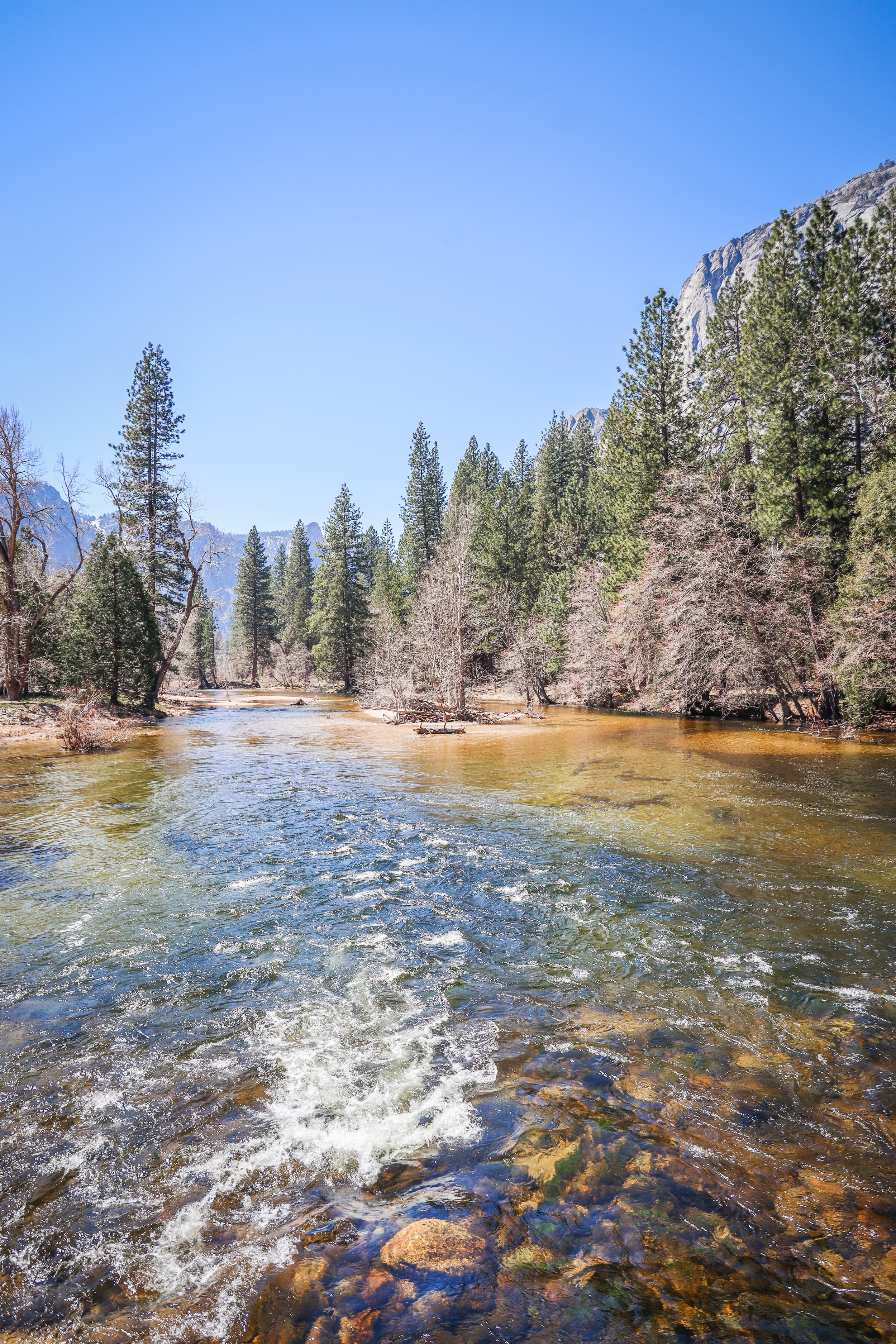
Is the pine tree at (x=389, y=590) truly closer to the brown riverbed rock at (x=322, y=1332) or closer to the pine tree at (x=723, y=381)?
the pine tree at (x=723, y=381)

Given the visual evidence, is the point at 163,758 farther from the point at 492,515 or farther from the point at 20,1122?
the point at 492,515

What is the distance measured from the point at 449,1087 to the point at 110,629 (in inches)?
1074

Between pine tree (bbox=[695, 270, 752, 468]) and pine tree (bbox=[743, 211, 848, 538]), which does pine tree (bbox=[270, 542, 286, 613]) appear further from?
pine tree (bbox=[743, 211, 848, 538])

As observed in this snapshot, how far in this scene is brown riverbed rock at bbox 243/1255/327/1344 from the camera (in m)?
2.17

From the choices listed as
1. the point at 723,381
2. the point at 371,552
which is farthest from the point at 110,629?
the point at 371,552

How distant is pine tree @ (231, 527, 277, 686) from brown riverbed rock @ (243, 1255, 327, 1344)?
229 ft

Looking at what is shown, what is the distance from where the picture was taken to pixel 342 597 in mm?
51531

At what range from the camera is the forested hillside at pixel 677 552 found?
1980cm

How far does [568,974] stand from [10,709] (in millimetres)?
24192

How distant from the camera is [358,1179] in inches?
118

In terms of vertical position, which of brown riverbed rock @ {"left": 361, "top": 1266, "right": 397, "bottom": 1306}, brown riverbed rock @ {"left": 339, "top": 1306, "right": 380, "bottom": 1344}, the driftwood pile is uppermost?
the driftwood pile

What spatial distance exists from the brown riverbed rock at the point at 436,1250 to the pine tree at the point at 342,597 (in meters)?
49.3

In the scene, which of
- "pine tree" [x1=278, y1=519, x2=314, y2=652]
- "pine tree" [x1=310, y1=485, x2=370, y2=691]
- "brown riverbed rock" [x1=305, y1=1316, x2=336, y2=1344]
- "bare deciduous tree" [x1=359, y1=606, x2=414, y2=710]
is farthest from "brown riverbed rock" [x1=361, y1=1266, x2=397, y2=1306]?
"pine tree" [x1=278, y1=519, x2=314, y2=652]

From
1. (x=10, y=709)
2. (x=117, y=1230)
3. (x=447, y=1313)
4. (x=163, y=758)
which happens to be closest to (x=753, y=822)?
(x=447, y=1313)
